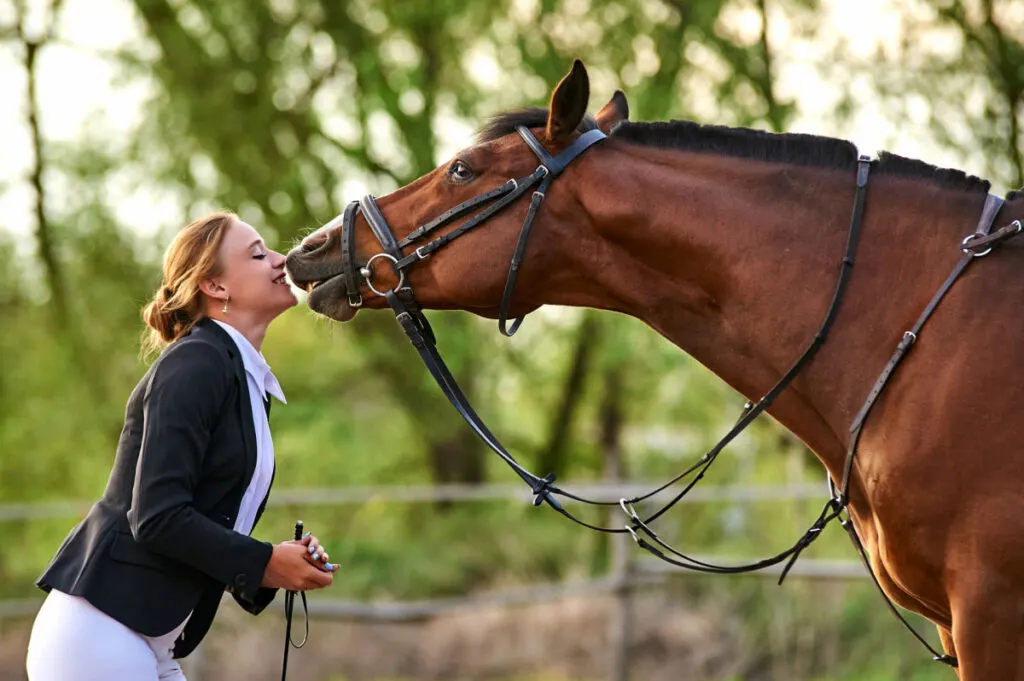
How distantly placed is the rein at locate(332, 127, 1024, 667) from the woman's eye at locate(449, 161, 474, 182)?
0.27 ft

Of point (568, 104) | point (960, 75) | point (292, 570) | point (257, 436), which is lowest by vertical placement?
point (292, 570)

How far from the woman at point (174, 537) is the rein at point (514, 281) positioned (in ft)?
1.82

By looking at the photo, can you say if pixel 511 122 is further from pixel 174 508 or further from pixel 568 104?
pixel 174 508

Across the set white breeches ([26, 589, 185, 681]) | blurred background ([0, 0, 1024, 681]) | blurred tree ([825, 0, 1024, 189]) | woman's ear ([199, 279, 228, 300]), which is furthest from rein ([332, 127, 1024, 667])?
blurred tree ([825, 0, 1024, 189])

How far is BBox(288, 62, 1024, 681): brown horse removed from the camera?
2826 millimetres

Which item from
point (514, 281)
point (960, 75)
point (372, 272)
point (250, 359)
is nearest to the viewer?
point (250, 359)

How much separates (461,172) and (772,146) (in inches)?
35.4

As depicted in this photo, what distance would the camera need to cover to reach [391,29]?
37.4ft

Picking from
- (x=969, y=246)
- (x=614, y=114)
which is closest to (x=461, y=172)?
(x=614, y=114)

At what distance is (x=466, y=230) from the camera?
3418mm

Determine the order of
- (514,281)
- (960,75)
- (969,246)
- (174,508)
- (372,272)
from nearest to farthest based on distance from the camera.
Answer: (174,508) → (969,246) → (514,281) → (372,272) → (960,75)

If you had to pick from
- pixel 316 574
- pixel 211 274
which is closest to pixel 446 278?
pixel 211 274

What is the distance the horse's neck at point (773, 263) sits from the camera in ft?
9.97

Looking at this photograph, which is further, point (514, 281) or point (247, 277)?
point (514, 281)
